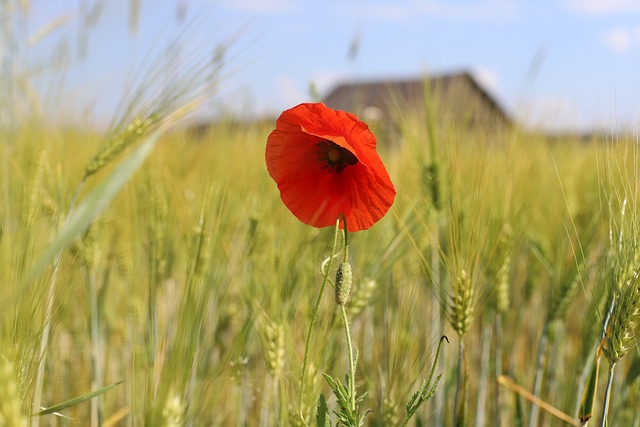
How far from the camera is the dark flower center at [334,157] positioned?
0.73 m

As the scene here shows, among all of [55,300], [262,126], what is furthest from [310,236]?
[262,126]

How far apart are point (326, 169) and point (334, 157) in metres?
0.02

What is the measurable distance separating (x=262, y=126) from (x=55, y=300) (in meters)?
1.92

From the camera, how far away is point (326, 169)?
735mm

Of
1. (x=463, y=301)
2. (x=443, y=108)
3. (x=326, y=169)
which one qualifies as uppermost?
(x=443, y=108)

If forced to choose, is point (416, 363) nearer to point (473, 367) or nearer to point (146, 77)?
point (146, 77)

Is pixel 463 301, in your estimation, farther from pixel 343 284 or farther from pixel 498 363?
pixel 498 363

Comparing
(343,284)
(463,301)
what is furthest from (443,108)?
(343,284)

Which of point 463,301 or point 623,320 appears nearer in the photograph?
point 623,320

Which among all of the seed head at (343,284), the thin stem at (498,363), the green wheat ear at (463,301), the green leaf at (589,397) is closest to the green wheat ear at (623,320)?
the green leaf at (589,397)

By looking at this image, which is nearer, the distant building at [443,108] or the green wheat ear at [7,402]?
the green wheat ear at [7,402]

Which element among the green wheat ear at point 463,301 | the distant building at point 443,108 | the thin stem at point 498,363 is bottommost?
the thin stem at point 498,363

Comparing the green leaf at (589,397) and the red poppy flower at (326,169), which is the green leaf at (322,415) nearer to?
the red poppy flower at (326,169)

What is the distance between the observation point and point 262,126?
8.78 ft
